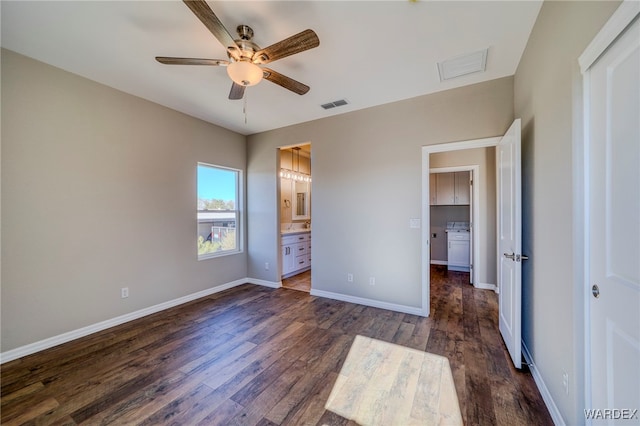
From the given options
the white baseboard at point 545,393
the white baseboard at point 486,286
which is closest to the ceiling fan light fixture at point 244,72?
the white baseboard at point 545,393

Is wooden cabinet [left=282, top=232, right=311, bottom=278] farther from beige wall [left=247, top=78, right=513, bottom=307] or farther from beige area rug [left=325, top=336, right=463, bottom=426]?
beige area rug [left=325, top=336, right=463, bottom=426]

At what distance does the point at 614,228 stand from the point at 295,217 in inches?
205

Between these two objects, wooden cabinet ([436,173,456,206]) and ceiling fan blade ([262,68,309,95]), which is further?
wooden cabinet ([436,173,456,206])

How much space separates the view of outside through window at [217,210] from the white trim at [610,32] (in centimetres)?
419

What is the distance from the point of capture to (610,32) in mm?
994

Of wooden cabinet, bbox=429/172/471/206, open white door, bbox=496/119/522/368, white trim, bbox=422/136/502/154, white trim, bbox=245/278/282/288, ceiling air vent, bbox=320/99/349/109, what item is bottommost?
white trim, bbox=245/278/282/288

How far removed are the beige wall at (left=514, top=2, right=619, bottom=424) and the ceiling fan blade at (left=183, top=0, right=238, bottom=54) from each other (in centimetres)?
192

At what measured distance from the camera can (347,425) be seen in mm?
1486

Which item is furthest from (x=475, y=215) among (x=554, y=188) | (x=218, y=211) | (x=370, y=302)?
(x=218, y=211)

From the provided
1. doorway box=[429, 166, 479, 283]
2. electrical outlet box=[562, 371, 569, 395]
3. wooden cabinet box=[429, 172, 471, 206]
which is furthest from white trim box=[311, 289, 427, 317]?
→ wooden cabinet box=[429, 172, 471, 206]

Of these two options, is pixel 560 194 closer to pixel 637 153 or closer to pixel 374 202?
pixel 637 153

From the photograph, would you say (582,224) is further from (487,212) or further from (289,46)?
(487,212)

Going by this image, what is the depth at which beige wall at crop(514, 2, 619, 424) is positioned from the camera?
127cm

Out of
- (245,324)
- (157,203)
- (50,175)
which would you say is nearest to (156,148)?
(157,203)
